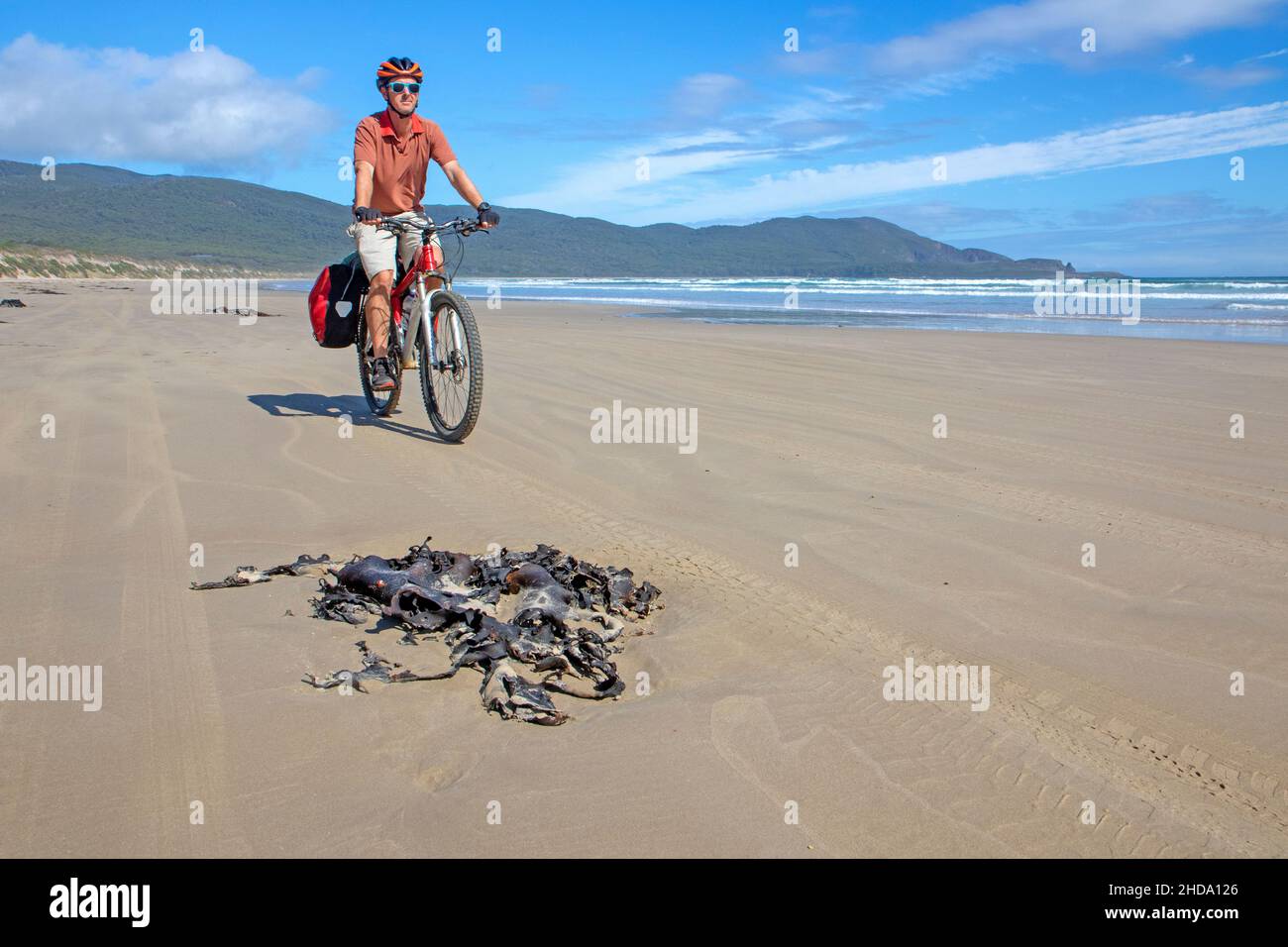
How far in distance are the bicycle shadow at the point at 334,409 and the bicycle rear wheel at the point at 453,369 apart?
14 centimetres

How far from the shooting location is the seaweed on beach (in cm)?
284

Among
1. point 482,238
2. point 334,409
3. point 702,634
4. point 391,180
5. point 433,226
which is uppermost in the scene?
point 482,238

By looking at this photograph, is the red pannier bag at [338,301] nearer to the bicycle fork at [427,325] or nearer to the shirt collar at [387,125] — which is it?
the bicycle fork at [427,325]

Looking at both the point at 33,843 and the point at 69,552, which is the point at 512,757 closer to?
the point at 33,843

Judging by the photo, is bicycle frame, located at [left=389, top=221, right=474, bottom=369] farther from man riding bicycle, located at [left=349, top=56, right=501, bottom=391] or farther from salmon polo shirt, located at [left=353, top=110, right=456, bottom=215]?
salmon polo shirt, located at [left=353, top=110, right=456, bottom=215]

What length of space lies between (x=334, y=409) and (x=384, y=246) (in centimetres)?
150

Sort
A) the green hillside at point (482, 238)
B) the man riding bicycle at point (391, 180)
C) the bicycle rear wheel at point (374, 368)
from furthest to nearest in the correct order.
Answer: the green hillside at point (482, 238) < the bicycle rear wheel at point (374, 368) < the man riding bicycle at point (391, 180)

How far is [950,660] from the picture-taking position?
3062mm

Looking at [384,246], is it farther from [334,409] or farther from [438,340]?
[334,409]

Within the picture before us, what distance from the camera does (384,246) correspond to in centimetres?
666

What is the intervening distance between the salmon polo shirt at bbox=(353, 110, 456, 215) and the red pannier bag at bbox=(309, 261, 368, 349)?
1.92 ft

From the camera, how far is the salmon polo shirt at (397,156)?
6469 mm

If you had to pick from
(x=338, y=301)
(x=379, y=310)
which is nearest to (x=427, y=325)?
(x=379, y=310)

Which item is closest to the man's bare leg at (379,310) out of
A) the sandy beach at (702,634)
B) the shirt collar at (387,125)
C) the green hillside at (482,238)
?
the sandy beach at (702,634)
